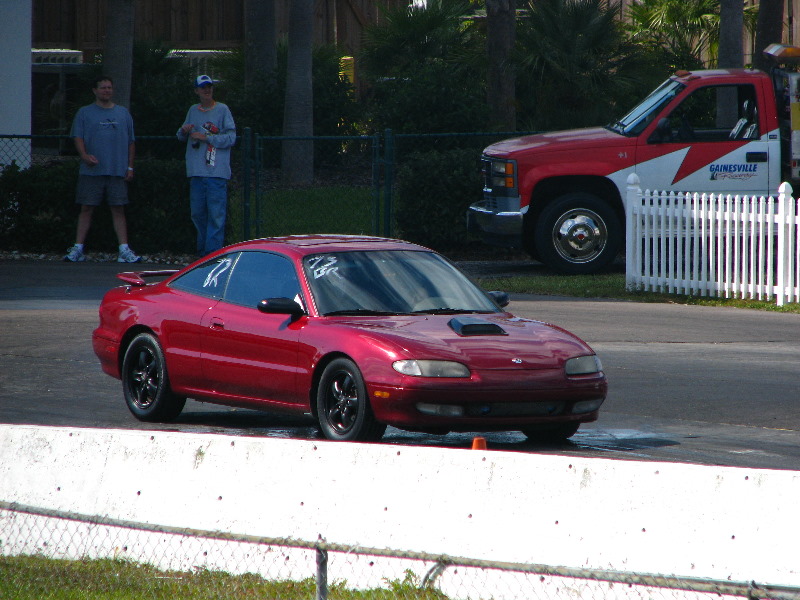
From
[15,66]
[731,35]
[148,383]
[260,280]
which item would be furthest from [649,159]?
[15,66]

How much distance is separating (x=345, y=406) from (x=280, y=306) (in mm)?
803

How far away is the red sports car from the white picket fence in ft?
23.2

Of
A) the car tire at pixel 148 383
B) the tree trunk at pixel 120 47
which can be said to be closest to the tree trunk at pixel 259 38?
the tree trunk at pixel 120 47

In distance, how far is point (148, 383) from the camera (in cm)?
959

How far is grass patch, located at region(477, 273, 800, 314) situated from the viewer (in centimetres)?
1588

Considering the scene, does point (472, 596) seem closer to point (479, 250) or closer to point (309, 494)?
point (309, 494)

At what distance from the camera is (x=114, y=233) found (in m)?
18.9

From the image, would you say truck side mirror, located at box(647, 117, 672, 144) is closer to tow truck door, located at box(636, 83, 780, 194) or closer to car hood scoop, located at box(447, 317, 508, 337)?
tow truck door, located at box(636, 83, 780, 194)

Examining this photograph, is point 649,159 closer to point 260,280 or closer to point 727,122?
point 727,122

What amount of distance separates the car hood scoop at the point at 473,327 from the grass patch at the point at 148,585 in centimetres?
246

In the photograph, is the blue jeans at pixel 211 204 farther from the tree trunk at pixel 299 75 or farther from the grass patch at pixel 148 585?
the grass patch at pixel 148 585

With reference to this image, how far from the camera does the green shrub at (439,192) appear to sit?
19.5 m

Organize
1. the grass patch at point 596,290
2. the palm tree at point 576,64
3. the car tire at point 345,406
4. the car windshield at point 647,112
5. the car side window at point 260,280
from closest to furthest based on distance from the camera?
the car tire at point 345,406 → the car side window at point 260,280 → the grass patch at point 596,290 → the car windshield at point 647,112 → the palm tree at point 576,64

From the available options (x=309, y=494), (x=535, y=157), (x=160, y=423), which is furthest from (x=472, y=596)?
(x=535, y=157)
